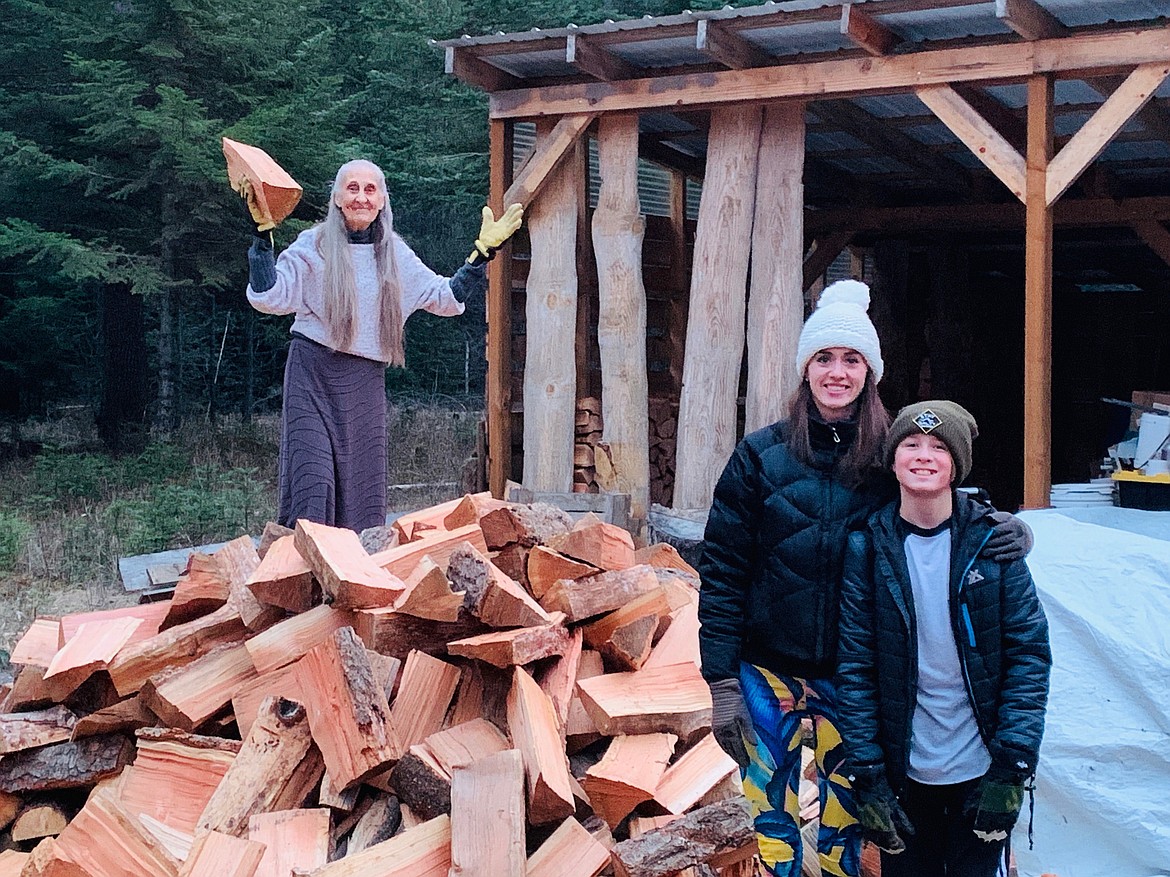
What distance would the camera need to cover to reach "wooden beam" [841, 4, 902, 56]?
5821 millimetres

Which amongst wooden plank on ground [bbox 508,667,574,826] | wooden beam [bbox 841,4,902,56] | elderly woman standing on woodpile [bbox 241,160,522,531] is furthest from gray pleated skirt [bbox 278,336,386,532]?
wooden beam [bbox 841,4,902,56]

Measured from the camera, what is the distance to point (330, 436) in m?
4.91

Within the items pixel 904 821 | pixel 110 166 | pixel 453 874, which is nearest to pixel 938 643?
pixel 904 821

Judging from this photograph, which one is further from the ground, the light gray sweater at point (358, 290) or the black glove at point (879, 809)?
the light gray sweater at point (358, 290)

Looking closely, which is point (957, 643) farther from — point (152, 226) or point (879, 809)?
point (152, 226)

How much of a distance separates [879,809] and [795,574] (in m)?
0.55

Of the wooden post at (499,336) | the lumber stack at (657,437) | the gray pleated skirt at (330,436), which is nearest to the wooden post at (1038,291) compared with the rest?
the lumber stack at (657,437)

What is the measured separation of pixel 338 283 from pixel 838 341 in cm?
250

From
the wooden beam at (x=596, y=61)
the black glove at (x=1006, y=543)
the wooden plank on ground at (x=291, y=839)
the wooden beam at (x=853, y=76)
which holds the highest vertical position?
the wooden beam at (x=596, y=61)

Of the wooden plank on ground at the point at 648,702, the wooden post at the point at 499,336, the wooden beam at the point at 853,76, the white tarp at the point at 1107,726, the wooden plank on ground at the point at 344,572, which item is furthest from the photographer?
the wooden post at the point at 499,336

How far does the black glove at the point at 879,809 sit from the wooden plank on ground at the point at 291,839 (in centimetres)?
125

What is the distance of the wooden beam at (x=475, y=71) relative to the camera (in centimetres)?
696

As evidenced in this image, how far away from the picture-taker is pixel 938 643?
Result: 103 inches

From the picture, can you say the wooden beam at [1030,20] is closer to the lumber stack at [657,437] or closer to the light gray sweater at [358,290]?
the light gray sweater at [358,290]
